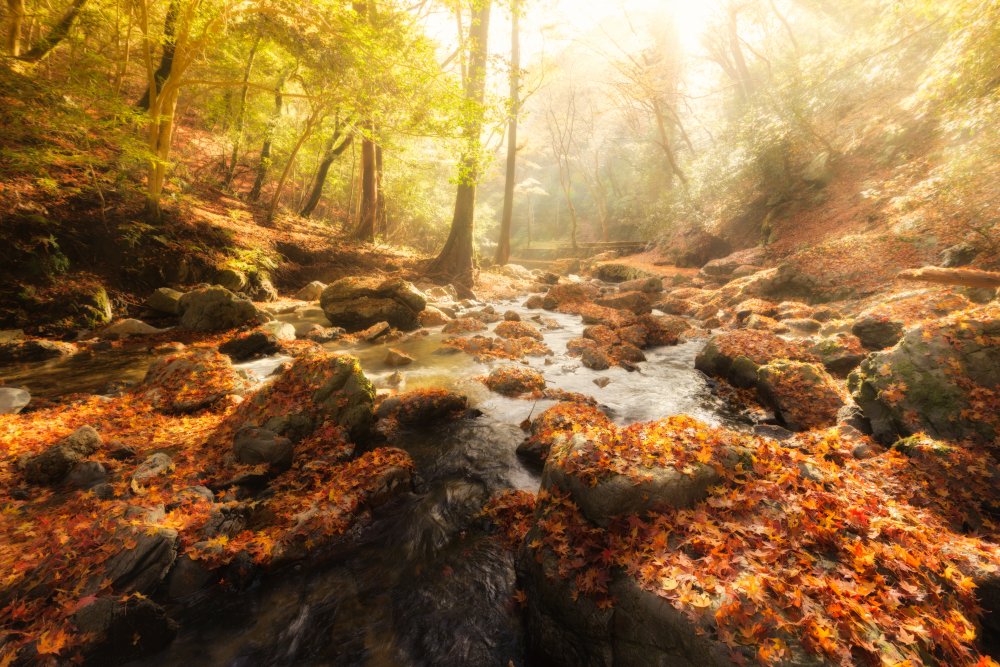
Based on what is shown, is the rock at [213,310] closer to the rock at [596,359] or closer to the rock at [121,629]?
the rock at [121,629]

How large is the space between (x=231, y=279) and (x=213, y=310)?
8.17 ft

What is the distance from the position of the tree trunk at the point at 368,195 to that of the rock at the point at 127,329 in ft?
34.6

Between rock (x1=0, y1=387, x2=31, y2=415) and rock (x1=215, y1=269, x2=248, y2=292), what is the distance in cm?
620

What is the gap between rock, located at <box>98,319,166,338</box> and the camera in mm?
8625

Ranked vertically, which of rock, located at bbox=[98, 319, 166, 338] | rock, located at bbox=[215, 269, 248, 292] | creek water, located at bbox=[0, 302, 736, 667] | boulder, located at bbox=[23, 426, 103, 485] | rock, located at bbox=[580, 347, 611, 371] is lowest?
creek water, located at bbox=[0, 302, 736, 667]

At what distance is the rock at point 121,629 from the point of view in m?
2.84

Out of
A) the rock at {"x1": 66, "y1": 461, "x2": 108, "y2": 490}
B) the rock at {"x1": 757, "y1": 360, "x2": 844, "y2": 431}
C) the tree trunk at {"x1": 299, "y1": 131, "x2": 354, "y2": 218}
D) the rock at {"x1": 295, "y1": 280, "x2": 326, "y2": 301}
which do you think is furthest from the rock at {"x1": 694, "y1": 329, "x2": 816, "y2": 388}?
the tree trunk at {"x1": 299, "y1": 131, "x2": 354, "y2": 218}

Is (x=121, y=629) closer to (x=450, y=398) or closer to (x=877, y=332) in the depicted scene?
(x=450, y=398)

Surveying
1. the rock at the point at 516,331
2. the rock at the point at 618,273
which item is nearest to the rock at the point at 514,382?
the rock at the point at 516,331

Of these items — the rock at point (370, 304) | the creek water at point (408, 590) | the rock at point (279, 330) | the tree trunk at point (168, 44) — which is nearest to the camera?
the creek water at point (408, 590)

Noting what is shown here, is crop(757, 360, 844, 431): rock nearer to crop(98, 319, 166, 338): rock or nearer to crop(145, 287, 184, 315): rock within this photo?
crop(98, 319, 166, 338): rock

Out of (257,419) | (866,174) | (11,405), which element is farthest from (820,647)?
(866,174)

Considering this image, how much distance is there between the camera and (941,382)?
497 centimetres

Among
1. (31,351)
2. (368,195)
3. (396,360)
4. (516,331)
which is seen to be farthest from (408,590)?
(368,195)
